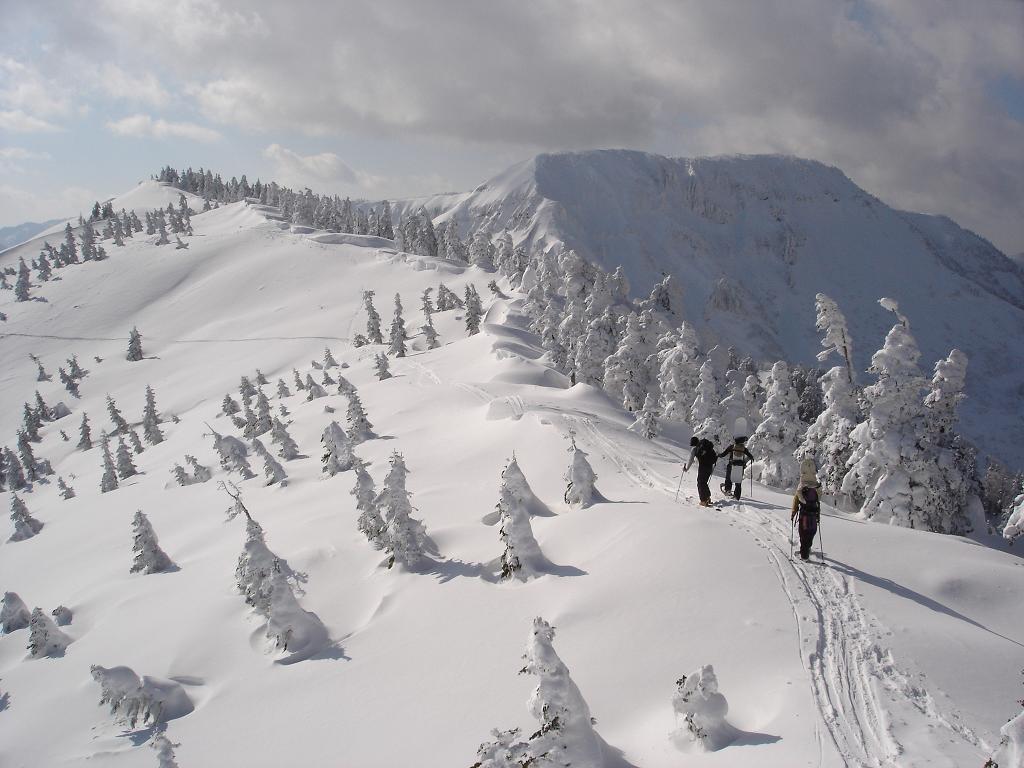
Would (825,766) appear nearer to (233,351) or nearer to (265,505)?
(265,505)

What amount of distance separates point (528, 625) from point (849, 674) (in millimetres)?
5649

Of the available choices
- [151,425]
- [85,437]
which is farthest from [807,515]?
[85,437]

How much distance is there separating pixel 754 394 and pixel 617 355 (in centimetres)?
988

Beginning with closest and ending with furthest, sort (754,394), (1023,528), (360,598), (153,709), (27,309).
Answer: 1. (1023,528)
2. (153,709)
3. (360,598)
4. (754,394)
5. (27,309)

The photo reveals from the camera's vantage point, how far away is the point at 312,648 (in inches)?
545

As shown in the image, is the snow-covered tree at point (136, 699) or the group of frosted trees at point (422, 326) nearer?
the snow-covered tree at point (136, 699)

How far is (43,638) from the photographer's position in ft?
61.2

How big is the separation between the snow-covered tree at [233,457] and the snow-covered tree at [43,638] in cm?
1766

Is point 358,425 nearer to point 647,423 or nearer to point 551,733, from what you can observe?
point 647,423

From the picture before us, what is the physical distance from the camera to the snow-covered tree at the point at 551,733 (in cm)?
611

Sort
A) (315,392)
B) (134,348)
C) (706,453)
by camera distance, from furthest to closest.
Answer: (134,348)
(315,392)
(706,453)

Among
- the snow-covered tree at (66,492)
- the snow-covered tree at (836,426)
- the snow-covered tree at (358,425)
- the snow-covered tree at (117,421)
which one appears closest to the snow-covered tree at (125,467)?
the snow-covered tree at (66,492)

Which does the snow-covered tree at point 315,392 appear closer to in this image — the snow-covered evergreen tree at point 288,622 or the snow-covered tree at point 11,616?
the snow-covered tree at point 11,616

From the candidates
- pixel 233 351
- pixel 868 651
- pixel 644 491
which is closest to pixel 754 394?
pixel 644 491
